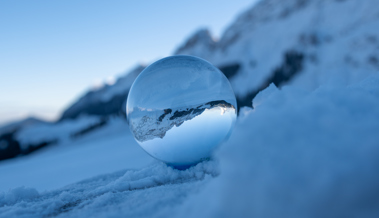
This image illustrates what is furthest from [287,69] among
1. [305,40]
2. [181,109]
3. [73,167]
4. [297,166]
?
[297,166]

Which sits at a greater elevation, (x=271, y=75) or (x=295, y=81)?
(x=271, y=75)

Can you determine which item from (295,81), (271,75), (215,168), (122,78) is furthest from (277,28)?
(122,78)

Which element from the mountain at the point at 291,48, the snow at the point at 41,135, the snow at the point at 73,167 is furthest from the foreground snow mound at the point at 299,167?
the snow at the point at 41,135

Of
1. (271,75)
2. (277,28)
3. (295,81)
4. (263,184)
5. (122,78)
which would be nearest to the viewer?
(263,184)

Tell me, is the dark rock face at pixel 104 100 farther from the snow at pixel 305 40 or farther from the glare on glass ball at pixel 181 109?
the glare on glass ball at pixel 181 109

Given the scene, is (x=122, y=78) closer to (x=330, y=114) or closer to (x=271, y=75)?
(x=271, y=75)

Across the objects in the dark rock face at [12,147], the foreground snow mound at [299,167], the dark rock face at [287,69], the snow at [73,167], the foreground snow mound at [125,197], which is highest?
the dark rock face at [12,147]
